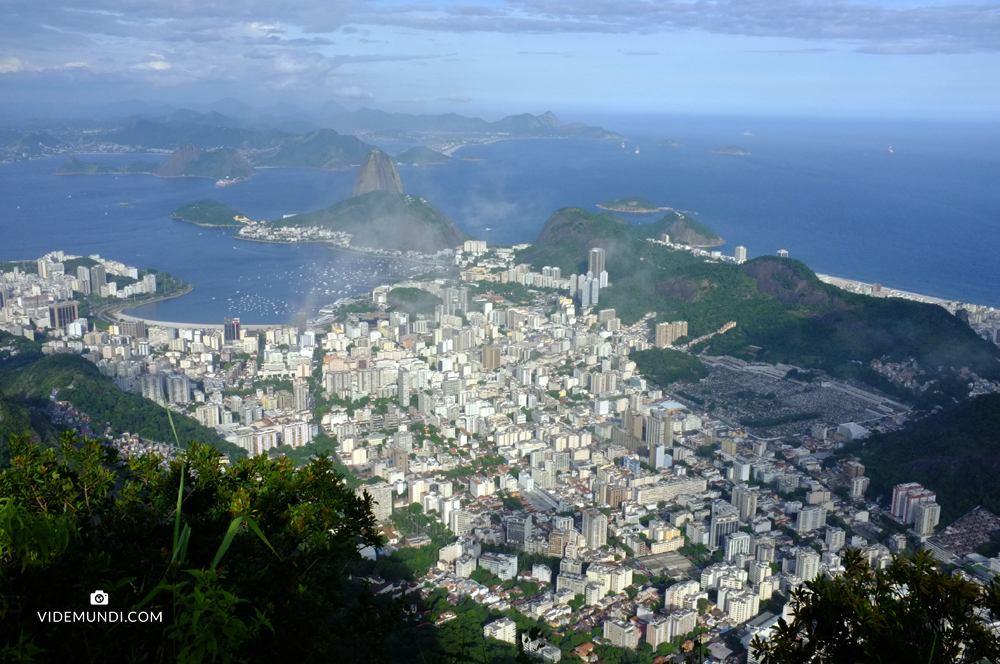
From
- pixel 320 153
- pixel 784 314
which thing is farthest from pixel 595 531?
pixel 320 153

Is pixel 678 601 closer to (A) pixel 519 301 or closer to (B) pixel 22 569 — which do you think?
(B) pixel 22 569

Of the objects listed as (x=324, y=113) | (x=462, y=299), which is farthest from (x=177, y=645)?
(x=324, y=113)

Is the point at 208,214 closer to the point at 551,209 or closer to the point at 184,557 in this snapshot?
the point at 551,209

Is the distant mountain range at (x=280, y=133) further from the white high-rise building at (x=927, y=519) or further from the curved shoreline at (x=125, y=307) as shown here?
the white high-rise building at (x=927, y=519)

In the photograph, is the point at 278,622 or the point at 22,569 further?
the point at 278,622

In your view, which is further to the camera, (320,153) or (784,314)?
(320,153)

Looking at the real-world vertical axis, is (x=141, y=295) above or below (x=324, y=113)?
below

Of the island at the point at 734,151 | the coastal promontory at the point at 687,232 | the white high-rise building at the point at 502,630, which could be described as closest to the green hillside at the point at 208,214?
the coastal promontory at the point at 687,232

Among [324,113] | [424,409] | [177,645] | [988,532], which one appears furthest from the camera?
[324,113]
